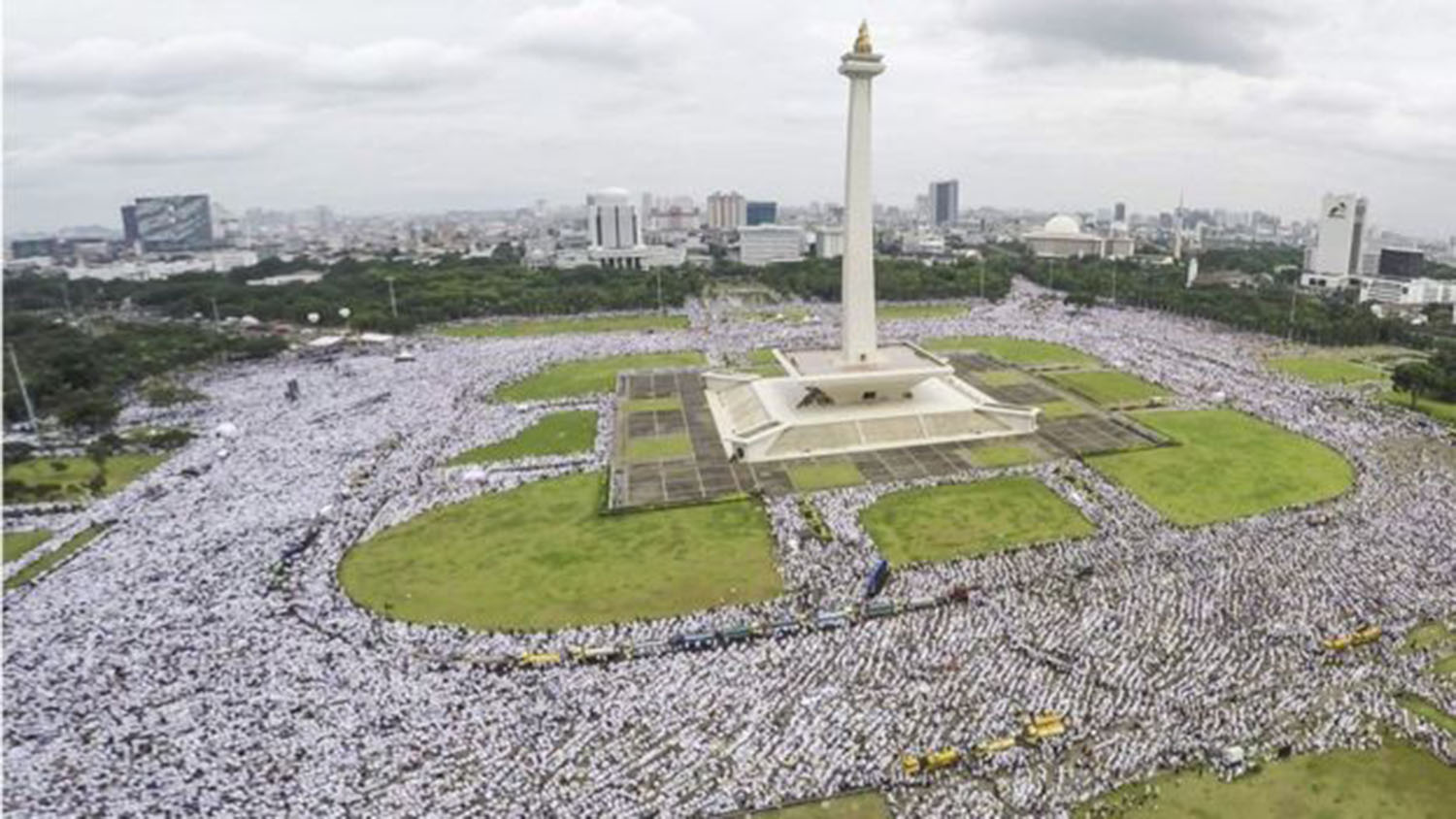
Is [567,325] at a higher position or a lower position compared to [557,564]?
higher

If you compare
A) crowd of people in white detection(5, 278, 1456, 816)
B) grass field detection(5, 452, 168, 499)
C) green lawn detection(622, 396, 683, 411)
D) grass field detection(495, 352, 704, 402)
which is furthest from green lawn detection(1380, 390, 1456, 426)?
grass field detection(5, 452, 168, 499)

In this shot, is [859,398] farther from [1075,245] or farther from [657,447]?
[1075,245]

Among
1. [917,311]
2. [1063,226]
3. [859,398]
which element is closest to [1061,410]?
[859,398]

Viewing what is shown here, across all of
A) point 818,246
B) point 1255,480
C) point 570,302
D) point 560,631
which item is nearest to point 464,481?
point 560,631

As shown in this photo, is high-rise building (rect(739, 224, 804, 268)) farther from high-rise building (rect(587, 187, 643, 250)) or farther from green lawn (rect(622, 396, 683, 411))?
green lawn (rect(622, 396, 683, 411))

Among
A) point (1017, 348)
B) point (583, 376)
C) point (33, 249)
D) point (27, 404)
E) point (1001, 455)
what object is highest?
point (33, 249)

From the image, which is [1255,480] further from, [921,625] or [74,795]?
[74,795]
